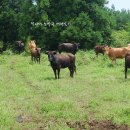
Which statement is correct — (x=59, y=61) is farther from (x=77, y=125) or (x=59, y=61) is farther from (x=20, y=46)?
(x=20, y=46)

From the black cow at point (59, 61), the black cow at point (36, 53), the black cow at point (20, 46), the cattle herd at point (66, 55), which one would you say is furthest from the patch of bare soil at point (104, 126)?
the black cow at point (20, 46)

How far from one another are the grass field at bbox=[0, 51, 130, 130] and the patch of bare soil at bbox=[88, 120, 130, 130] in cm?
20

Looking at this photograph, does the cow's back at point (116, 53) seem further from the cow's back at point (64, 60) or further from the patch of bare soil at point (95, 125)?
the patch of bare soil at point (95, 125)

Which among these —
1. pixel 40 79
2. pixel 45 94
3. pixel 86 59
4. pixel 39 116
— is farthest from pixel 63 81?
pixel 86 59

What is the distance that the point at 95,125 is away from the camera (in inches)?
456

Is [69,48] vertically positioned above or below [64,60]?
below

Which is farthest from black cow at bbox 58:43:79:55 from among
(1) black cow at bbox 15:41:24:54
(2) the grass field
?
(2) the grass field

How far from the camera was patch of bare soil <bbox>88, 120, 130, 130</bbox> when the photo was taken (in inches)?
443

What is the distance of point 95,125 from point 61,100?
12.0 feet

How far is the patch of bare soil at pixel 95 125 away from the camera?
11.2 meters

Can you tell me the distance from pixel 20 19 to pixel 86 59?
21.0 meters

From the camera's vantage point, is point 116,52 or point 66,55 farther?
point 116,52

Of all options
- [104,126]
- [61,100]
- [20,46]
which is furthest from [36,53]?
[104,126]

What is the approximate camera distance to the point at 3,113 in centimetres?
1280
